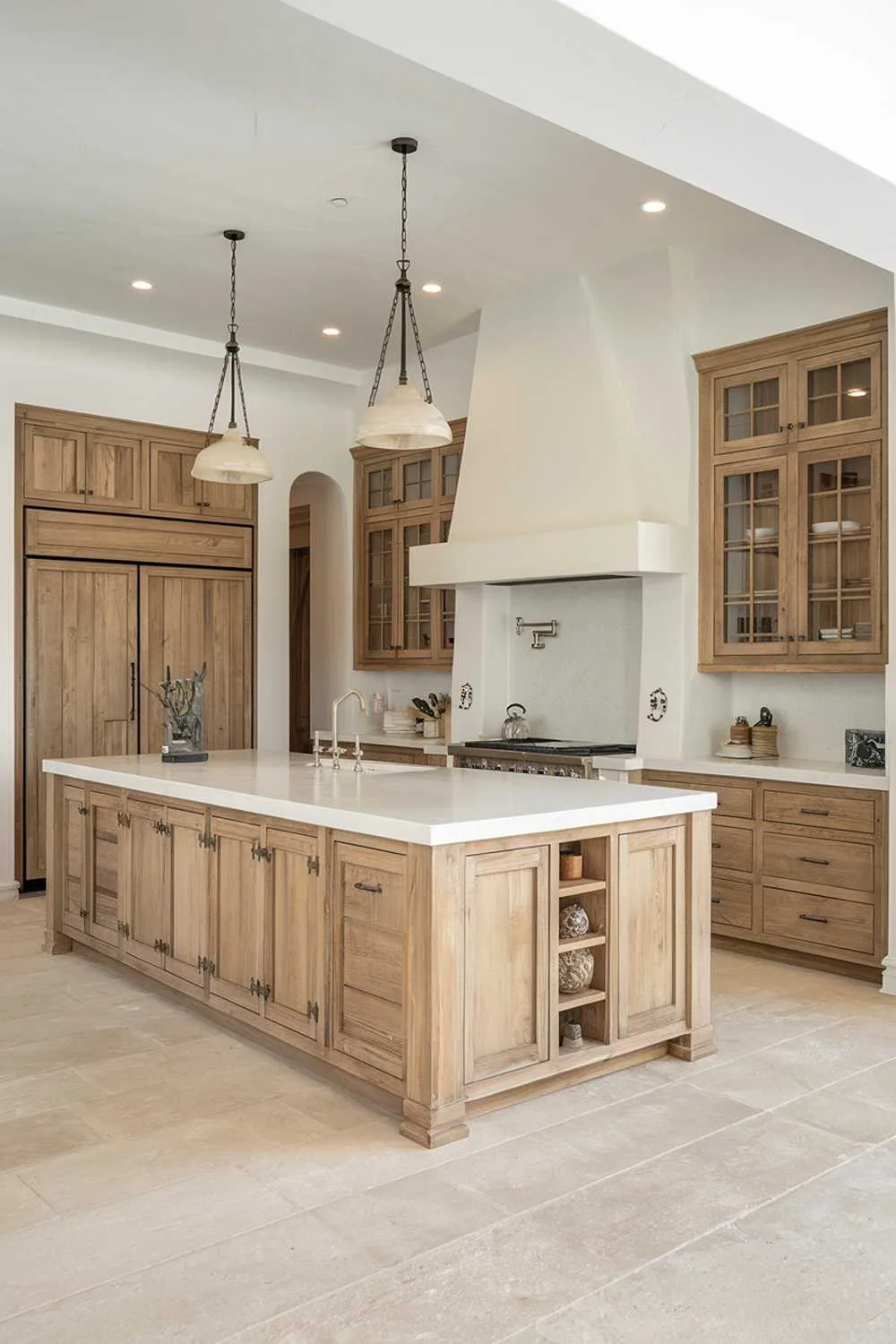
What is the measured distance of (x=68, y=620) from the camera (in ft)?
22.7

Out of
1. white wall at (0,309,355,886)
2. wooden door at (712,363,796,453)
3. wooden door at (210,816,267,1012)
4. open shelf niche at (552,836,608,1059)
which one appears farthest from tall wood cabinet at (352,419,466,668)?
open shelf niche at (552,836,608,1059)

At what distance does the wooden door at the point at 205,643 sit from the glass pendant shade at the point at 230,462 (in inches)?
90.5

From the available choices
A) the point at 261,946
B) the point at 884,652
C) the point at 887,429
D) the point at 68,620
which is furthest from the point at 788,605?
the point at 68,620

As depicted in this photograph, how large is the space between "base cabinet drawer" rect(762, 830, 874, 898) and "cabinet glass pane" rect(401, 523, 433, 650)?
2996mm

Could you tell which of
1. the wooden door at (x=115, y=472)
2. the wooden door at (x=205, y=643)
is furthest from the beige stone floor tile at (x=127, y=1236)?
the wooden door at (x=115, y=472)

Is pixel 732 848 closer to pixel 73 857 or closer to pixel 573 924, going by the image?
pixel 573 924

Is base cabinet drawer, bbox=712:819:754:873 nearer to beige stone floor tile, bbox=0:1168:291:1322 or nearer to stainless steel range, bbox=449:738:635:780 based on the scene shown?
stainless steel range, bbox=449:738:635:780

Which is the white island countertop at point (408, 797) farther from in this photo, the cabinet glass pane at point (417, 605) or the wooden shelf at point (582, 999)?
the cabinet glass pane at point (417, 605)

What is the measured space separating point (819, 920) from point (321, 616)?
187 inches

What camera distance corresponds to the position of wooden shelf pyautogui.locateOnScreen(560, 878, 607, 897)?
136 inches

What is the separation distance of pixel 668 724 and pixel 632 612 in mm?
885

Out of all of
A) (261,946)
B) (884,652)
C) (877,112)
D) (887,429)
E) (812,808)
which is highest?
(877,112)

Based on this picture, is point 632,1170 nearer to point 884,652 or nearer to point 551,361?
point 884,652

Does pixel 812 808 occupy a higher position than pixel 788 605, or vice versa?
pixel 788 605
